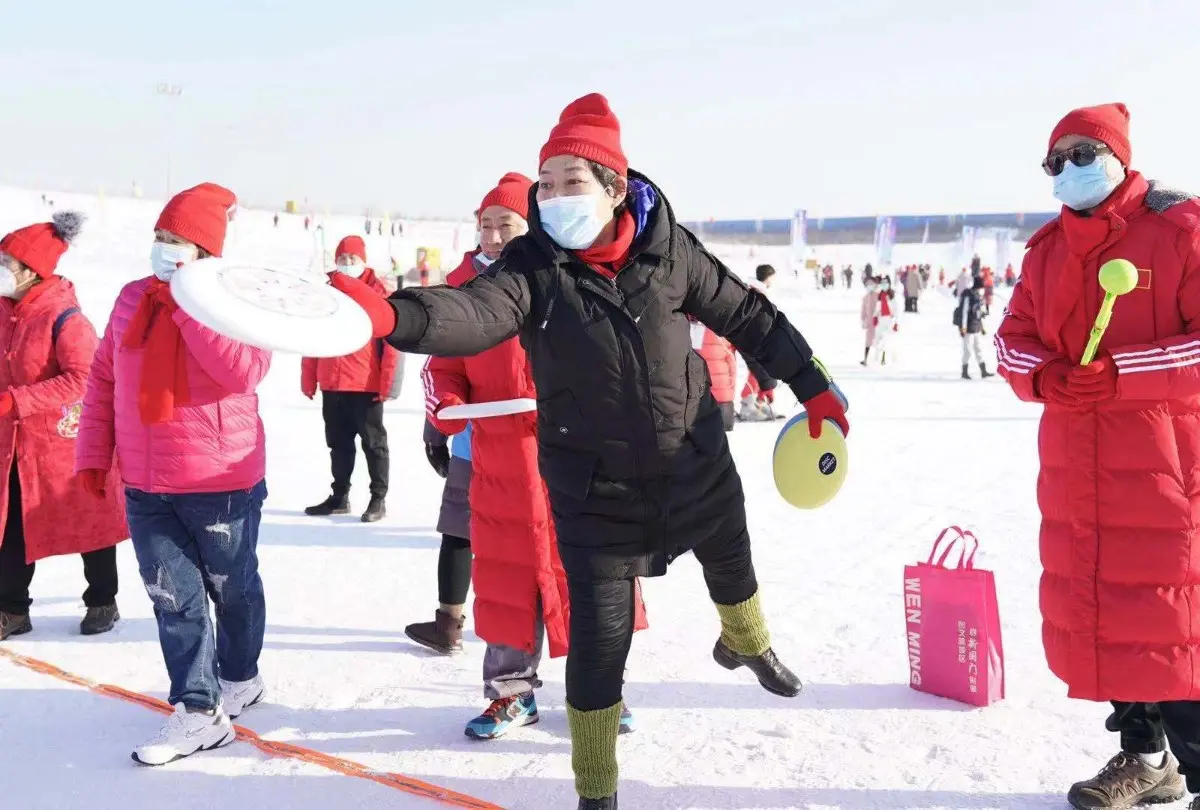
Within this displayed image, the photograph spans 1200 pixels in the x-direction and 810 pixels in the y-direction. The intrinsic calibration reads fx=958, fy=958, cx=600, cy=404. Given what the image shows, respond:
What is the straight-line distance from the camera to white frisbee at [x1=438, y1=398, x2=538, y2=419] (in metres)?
3.28

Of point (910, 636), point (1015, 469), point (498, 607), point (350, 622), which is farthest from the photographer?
point (1015, 469)

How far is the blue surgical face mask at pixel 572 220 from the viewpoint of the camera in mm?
2496

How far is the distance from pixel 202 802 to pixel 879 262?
161ft

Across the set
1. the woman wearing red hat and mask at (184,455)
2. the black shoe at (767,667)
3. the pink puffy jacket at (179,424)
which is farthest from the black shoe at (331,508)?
the black shoe at (767,667)

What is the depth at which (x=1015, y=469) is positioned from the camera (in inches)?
324

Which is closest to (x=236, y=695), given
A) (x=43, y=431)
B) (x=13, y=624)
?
(x=13, y=624)

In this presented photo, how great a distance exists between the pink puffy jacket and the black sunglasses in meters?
2.51

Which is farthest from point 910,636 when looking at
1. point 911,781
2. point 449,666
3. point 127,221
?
point 127,221

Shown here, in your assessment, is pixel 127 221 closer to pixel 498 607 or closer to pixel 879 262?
pixel 879 262

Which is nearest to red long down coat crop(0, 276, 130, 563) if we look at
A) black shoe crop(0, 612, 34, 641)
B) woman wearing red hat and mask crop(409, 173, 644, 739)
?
black shoe crop(0, 612, 34, 641)

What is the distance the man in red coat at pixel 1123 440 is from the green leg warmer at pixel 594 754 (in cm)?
136

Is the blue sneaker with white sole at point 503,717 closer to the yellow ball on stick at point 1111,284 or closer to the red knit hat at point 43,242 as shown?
the yellow ball on stick at point 1111,284

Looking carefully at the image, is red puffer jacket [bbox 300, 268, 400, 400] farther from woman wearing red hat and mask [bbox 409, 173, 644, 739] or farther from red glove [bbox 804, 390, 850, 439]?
red glove [bbox 804, 390, 850, 439]

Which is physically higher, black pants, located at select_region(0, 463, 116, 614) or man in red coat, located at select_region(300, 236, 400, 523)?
man in red coat, located at select_region(300, 236, 400, 523)
